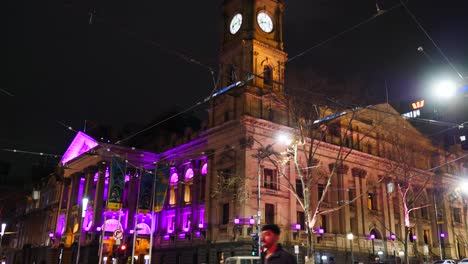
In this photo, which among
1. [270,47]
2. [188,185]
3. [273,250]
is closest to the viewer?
[273,250]

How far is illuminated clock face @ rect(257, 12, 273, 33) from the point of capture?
46.8m

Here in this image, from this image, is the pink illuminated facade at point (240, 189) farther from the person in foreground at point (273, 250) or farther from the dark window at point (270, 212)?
the person in foreground at point (273, 250)

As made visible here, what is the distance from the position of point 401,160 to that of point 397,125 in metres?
6.06

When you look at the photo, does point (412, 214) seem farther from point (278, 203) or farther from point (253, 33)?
point (253, 33)

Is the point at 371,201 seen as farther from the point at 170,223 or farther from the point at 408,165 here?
the point at 170,223

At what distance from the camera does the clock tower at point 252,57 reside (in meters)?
43.1

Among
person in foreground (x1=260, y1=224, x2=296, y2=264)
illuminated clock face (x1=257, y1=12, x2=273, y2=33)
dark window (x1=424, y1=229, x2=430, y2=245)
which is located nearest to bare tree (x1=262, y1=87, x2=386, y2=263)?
illuminated clock face (x1=257, y1=12, x2=273, y2=33)

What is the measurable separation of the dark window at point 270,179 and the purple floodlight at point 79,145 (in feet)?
75.1

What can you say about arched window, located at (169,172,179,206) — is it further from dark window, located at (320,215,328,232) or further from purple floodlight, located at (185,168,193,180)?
dark window, located at (320,215,328,232)

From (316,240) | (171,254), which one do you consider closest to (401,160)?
(316,240)

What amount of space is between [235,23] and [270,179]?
56.1 feet

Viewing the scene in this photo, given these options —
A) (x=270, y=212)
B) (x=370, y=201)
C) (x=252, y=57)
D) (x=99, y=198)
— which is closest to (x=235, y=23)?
(x=252, y=57)

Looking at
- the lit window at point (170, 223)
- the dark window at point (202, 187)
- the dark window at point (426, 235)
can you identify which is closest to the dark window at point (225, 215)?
the dark window at point (202, 187)

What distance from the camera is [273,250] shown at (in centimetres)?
526
